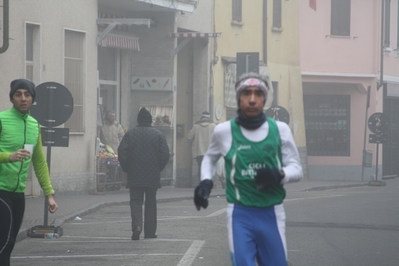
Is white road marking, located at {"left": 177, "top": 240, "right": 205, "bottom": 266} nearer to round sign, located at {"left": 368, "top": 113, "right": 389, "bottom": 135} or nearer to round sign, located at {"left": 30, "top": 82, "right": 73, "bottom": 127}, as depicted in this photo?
round sign, located at {"left": 30, "top": 82, "right": 73, "bottom": 127}

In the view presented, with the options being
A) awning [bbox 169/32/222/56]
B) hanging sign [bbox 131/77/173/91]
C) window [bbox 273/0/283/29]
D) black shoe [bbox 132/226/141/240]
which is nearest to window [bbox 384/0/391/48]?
window [bbox 273/0/283/29]

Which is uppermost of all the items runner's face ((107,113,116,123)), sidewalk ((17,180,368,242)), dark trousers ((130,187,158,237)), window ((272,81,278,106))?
window ((272,81,278,106))

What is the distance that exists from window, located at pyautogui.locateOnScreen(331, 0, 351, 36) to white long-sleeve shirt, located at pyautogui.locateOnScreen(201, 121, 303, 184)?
101ft

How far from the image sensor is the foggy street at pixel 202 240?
11086mm

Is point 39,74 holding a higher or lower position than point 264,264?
higher

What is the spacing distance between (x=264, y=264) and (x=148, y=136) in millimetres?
7390

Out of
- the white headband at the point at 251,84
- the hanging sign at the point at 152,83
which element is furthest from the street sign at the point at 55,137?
the hanging sign at the point at 152,83

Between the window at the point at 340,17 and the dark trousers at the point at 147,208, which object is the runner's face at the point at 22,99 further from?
the window at the point at 340,17

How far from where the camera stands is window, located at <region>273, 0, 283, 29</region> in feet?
109

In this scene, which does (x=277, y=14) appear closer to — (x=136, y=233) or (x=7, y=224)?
(x=136, y=233)

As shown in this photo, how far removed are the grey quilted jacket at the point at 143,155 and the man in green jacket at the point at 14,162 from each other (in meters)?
5.41

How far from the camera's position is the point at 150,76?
26422 millimetres

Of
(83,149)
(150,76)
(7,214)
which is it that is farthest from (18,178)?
(150,76)

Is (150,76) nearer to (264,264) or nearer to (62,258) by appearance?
(62,258)
